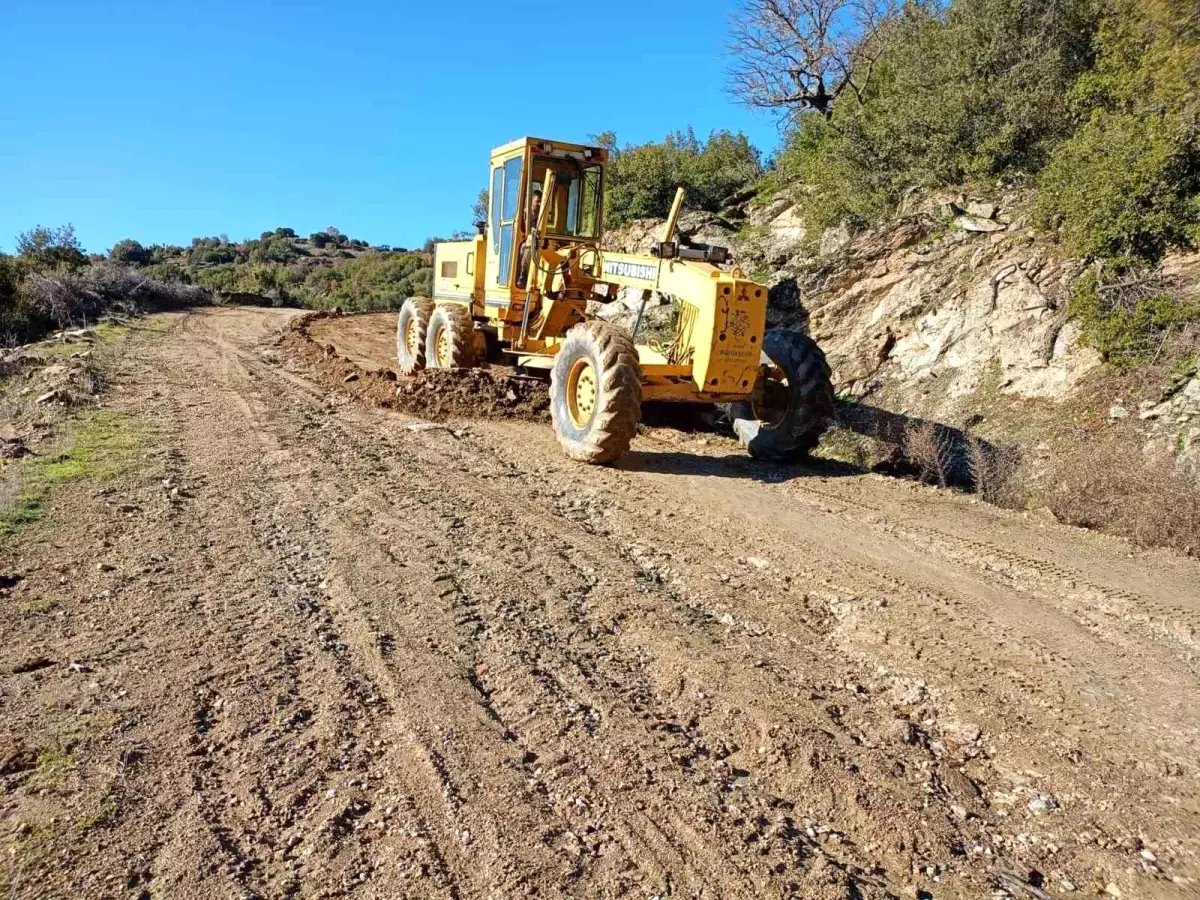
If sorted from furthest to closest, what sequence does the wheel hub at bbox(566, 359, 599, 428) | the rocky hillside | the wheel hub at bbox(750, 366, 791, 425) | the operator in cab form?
the operator in cab, the wheel hub at bbox(750, 366, 791, 425), the wheel hub at bbox(566, 359, 599, 428), the rocky hillside

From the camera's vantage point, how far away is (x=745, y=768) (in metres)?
3.35

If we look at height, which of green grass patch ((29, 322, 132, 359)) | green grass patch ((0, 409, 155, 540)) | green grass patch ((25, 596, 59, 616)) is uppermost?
green grass patch ((29, 322, 132, 359))

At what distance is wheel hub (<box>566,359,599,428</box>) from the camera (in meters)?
8.32

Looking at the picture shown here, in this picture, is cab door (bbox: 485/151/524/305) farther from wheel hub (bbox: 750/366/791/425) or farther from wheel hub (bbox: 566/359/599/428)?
wheel hub (bbox: 750/366/791/425)

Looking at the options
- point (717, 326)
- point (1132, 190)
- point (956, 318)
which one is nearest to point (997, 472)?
point (956, 318)

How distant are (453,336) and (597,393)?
13.9ft

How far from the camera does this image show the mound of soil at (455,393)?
10.2 metres

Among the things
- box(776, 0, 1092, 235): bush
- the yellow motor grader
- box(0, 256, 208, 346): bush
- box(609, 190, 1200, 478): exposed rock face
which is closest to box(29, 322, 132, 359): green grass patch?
box(0, 256, 208, 346): bush

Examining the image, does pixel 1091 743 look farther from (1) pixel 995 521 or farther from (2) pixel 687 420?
(2) pixel 687 420

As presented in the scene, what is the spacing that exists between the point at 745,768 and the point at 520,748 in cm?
92

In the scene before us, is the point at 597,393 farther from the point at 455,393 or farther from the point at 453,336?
the point at 453,336

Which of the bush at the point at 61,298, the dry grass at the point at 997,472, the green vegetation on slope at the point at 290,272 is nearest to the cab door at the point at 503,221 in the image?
the dry grass at the point at 997,472

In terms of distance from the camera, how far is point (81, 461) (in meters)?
7.05

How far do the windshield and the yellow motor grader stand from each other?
0.04 feet
